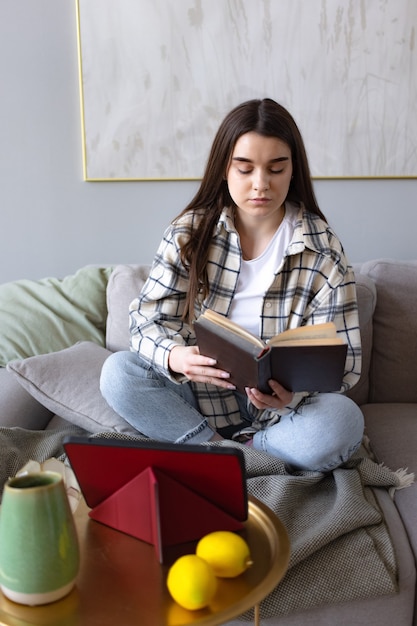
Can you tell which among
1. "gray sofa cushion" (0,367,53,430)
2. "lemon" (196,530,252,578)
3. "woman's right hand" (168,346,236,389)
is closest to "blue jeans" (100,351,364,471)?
"woman's right hand" (168,346,236,389)

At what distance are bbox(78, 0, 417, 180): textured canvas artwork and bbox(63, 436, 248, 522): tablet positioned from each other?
147 centimetres

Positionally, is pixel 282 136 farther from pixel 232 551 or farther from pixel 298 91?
pixel 232 551

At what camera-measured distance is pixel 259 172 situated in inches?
53.8

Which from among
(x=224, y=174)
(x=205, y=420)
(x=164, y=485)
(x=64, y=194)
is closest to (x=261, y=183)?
(x=224, y=174)

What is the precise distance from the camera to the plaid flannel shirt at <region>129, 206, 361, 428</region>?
1.49 m

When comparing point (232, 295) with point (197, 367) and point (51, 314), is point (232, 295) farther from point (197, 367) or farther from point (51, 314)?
point (51, 314)

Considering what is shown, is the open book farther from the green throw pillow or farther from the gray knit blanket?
the green throw pillow

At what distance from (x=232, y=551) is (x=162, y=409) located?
2.47 ft

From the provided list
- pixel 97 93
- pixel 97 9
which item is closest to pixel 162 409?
pixel 97 93

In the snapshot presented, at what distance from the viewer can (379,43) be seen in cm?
205

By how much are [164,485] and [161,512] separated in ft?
0.11

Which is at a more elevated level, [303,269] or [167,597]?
[303,269]

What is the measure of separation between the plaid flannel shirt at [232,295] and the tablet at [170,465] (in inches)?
24.7

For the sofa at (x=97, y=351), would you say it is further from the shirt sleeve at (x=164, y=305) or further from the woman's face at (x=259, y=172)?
the woman's face at (x=259, y=172)
